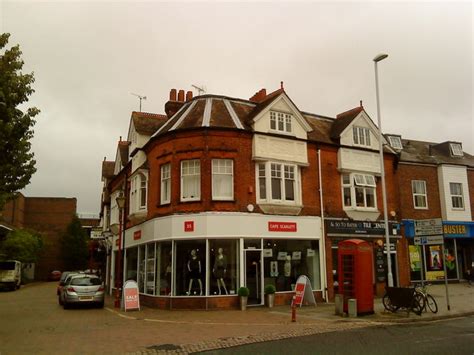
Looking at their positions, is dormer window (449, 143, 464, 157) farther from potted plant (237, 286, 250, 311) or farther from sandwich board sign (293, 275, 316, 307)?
potted plant (237, 286, 250, 311)

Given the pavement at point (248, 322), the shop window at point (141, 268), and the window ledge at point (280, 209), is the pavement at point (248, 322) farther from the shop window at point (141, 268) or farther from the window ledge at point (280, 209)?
the window ledge at point (280, 209)

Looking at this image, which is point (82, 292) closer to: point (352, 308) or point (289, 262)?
point (289, 262)

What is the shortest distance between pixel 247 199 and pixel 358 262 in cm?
597

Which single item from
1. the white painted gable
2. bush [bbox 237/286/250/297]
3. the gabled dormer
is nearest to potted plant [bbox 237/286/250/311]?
bush [bbox 237/286/250/297]

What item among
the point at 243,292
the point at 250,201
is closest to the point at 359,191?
the point at 250,201

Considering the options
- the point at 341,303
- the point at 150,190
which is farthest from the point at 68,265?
the point at 341,303

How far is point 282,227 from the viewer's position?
66.9ft

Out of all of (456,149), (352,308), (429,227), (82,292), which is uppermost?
(456,149)

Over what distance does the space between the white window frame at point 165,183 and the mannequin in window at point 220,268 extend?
370cm

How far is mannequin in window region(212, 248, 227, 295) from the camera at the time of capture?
1903cm

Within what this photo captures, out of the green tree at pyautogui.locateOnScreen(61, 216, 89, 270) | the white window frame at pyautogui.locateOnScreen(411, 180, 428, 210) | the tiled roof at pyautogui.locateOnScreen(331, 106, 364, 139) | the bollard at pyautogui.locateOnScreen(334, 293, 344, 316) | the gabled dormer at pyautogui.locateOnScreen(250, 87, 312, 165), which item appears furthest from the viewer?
the green tree at pyautogui.locateOnScreen(61, 216, 89, 270)

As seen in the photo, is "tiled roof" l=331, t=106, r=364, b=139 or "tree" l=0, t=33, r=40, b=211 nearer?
"tree" l=0, t=33, r=40, b=211

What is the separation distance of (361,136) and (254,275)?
994cm

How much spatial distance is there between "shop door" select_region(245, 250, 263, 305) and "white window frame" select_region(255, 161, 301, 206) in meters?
2.48
